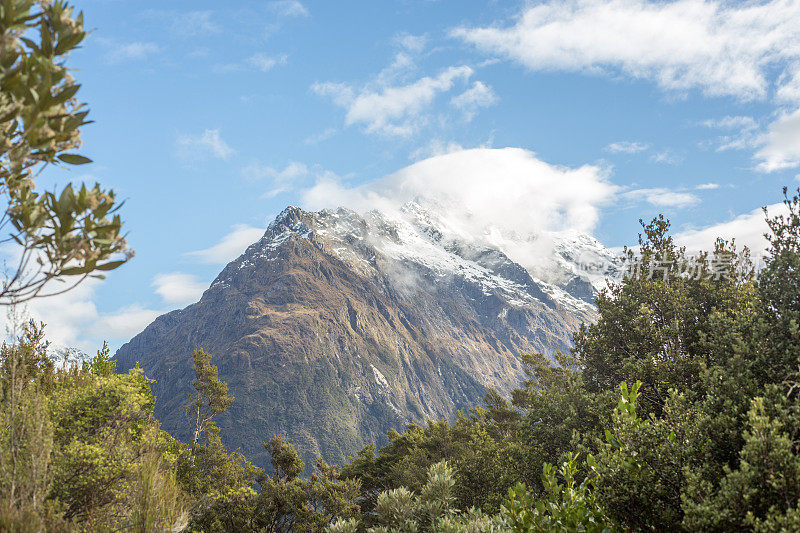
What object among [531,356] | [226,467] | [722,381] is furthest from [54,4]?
[531,356]

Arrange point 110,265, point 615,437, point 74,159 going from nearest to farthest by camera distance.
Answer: point 110,265, point 74,159, point 615,437

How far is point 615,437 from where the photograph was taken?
724 cm

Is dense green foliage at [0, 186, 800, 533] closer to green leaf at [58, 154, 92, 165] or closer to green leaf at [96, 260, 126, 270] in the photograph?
green leaf at [96, 260, 126, 270]

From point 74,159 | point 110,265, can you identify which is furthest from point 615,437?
point 74,159

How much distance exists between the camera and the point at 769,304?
10617 mm

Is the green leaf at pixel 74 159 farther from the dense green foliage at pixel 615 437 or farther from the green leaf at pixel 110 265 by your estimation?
the dense green foliage at pixel 615 437

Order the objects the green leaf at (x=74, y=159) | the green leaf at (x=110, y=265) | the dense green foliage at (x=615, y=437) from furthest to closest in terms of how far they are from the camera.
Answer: the dense green foliage at (x=615, y=437), the green leaf at (x=74, y=159), the green leaf at (x=110, y=265)

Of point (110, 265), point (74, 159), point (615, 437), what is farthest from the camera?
point (615, 437)

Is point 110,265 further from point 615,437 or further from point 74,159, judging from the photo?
point 615,437

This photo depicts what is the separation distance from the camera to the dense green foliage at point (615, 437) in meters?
5.94

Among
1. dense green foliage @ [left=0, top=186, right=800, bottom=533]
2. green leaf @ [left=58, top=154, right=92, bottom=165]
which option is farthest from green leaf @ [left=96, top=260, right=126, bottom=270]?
dense green foliage @ [left=0, top=186, right=800, bottom=533]

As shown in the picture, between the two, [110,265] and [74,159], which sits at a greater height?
[74,159]

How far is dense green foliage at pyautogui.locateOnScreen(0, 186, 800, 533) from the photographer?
19.5 ft

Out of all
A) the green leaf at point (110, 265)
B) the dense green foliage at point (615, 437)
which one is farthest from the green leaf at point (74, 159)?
the dense green foliage at point (615, 437)
